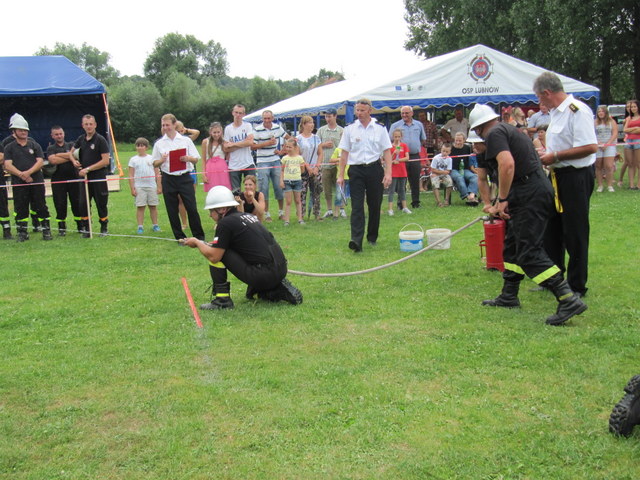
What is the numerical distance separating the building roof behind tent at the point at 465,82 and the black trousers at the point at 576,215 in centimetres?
977

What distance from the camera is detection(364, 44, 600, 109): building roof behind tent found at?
1539 cm

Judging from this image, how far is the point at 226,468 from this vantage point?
3.29 m

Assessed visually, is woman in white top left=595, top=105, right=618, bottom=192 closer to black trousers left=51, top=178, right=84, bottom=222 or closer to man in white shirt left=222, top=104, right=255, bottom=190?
man in white shirt left=222, top=104, right=255, bottom=190

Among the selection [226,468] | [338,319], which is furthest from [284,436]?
[338,319]

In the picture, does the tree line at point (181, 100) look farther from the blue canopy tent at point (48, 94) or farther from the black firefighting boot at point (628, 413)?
the black firefighting boot at point (628, 413)

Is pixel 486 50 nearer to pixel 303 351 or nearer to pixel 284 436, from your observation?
pixel 303 351

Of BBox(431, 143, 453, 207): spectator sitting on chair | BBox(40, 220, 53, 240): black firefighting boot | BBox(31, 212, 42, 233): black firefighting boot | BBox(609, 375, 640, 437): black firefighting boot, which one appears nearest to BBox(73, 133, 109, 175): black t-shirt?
BBox(40, 220, 53, 240): black firefighting boot

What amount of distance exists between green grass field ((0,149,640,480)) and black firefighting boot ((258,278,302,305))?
0.38ft

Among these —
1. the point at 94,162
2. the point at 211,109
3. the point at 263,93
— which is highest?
the point at 263,93

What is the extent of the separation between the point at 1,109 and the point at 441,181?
1798 cm

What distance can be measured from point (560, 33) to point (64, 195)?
2418 centimetres

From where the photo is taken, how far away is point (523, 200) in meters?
5.52

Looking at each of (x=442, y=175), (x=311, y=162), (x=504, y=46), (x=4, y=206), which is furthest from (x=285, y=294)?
(x=504, y=46)

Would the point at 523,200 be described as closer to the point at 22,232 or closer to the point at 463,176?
the point at 463,176
